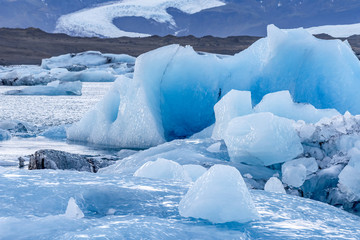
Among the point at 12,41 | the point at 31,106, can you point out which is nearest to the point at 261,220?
the point at 31,106

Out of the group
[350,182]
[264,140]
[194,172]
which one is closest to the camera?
[194,172]

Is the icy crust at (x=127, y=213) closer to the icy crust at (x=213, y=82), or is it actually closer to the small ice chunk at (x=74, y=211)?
the small ice chunk at (x=74, y=211)

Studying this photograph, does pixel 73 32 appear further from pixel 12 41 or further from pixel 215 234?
pixel 215 234

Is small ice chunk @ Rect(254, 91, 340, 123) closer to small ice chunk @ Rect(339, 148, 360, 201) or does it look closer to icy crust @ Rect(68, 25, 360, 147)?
icy crust @ Rect(68, 25, 360, 147)

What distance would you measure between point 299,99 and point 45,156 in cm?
332

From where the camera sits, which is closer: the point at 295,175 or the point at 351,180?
the point at 351,180

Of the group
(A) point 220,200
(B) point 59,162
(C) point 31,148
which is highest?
(A) point 220,200

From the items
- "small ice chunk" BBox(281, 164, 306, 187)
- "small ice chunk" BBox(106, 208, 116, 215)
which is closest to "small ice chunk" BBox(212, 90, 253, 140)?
"small ice chunk" BBox(281, 164, 306, 187)

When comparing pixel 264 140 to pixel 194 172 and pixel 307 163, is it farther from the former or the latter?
pixel 194 172

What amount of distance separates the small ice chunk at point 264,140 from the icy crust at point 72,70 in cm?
1621

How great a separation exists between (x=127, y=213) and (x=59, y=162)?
7.21 ft

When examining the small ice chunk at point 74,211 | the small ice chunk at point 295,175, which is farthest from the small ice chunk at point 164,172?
the small ice chunk at point 295,175

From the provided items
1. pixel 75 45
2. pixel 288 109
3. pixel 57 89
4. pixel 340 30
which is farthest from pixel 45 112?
pixel 340 30

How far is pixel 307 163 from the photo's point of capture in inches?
143
